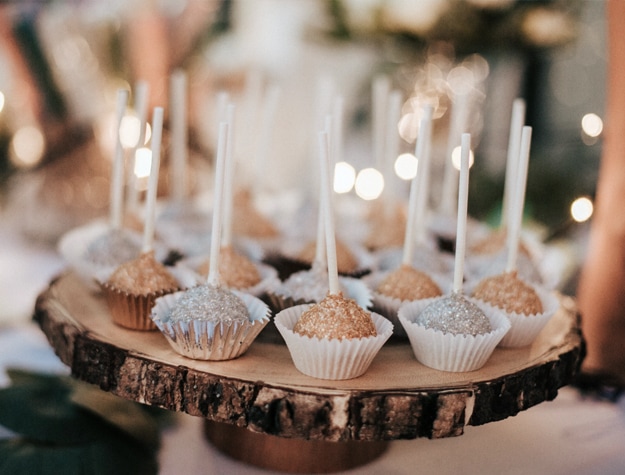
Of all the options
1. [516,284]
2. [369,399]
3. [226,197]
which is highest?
[226,197]

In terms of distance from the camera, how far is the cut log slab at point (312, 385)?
959 mm

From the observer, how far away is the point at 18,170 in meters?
2.68

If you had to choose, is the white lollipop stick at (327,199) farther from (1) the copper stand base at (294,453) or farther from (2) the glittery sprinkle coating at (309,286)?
(1) the copper stand base at (294,453)

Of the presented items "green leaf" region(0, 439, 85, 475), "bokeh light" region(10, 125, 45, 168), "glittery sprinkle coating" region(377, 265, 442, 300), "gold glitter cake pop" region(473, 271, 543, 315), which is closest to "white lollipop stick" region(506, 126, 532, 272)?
"gold glitter cake pop" region(473, 271, 543, 315)

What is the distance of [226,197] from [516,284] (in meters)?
0.56

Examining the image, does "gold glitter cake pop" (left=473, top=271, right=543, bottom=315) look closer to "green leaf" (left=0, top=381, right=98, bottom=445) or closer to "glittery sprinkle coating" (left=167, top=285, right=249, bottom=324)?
"glittery sprinkle coating" (left=167, top=285, right=249, bottom=324)

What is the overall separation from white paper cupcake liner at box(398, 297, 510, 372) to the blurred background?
3.62 ft

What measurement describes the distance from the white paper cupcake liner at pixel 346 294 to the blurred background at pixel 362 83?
3.28 feet

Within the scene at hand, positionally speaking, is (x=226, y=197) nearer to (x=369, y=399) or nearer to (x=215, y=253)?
(x=215, y=253)

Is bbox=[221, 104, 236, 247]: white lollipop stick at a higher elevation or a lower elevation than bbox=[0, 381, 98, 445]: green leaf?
higher

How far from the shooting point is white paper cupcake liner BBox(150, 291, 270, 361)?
104 cm

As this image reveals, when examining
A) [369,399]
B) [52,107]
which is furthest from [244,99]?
[369,399]

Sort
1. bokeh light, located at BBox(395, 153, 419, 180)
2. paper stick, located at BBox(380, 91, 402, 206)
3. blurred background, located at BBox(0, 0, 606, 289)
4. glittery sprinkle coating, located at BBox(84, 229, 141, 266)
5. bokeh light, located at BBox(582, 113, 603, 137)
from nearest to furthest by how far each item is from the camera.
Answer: glittery sprinkle coating, located at BBox(84, 229, 141, 266) → paper stick, located at BBox(380, 91, 402, 206) → bokeh light, located at BBox(582, 113, 603, 137) → blurred background, located at BBox(0, 0, 606, 289) → bokeh light, located at BBox(395, 153, 419, 180)

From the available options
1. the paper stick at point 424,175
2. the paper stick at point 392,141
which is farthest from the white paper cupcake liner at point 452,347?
the paper stick at point 392,141
